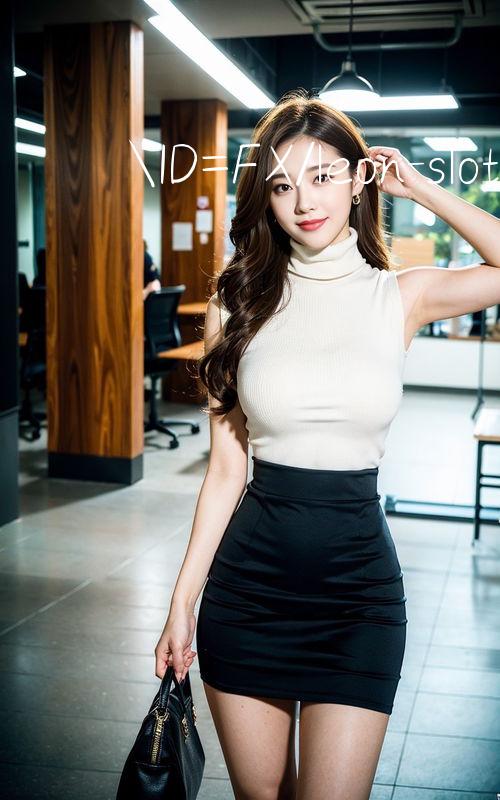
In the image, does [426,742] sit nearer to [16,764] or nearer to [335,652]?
[16,764]

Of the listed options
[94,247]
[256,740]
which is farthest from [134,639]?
[94,247]

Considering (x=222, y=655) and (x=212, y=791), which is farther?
(x=212, y=791)

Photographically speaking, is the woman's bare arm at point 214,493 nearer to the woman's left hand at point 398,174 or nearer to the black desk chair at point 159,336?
the woman's left hand at point 398,174

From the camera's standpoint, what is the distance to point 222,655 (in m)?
1.60

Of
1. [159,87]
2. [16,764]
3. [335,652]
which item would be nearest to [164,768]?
[335,652]

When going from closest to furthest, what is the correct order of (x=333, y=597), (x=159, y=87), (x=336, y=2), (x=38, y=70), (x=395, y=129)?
(x=333, y=597) → (x=336, y=2) → (x=38, y=70) → (x=159, y=87) → (x=395, y=129)

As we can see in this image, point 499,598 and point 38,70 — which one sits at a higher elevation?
point 38,70

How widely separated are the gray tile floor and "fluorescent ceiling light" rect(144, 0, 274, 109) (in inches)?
108

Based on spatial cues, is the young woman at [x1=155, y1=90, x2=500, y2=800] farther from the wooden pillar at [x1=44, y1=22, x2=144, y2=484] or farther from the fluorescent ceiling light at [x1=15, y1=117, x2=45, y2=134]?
the fluorescent ceiling light at [x1=15, y1=117, x2=45, y2=134]

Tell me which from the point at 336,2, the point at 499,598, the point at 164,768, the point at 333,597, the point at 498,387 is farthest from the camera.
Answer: the point at 498,387

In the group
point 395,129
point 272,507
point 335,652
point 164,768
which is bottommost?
point 164,768

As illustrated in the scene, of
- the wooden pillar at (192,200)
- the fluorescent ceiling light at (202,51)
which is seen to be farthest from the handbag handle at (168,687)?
the wooden pillar at (192,200)

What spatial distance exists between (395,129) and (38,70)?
400cm

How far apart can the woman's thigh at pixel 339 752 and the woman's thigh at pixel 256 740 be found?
0.08 m
